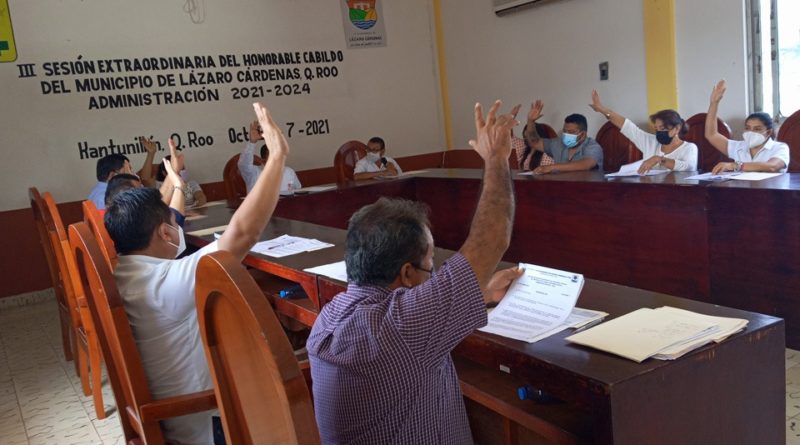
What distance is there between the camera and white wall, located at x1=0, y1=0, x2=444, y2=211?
5.31 meters

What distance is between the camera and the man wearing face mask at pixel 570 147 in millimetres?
4453

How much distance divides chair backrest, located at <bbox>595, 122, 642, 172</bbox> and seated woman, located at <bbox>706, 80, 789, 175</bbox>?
0.74 metres

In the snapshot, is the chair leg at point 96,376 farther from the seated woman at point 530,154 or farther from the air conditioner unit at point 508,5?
the air conditioner unit at point 508,5

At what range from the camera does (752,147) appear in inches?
151

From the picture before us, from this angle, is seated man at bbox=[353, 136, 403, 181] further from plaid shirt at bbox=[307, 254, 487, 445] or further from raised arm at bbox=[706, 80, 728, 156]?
plaid shirt at bbox=[307, 254, 487, 445]

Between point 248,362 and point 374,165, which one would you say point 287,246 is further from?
point 374,165

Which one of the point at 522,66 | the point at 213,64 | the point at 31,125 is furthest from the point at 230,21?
the point at 522,66

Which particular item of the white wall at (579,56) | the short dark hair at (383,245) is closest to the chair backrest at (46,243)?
the short dark hair at (383,245)

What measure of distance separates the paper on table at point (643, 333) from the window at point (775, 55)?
404 centimetres

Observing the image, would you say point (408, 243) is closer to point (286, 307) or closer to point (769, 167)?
point (286, 307)

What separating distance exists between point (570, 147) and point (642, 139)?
1.64ft

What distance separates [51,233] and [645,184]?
2.81 metres

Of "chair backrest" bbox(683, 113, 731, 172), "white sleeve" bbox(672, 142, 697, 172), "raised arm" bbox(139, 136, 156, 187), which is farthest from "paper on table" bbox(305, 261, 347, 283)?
"raised arm" bbox(139, 136, 156, 187)

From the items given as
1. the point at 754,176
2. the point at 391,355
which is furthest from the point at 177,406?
the point at 754,176
